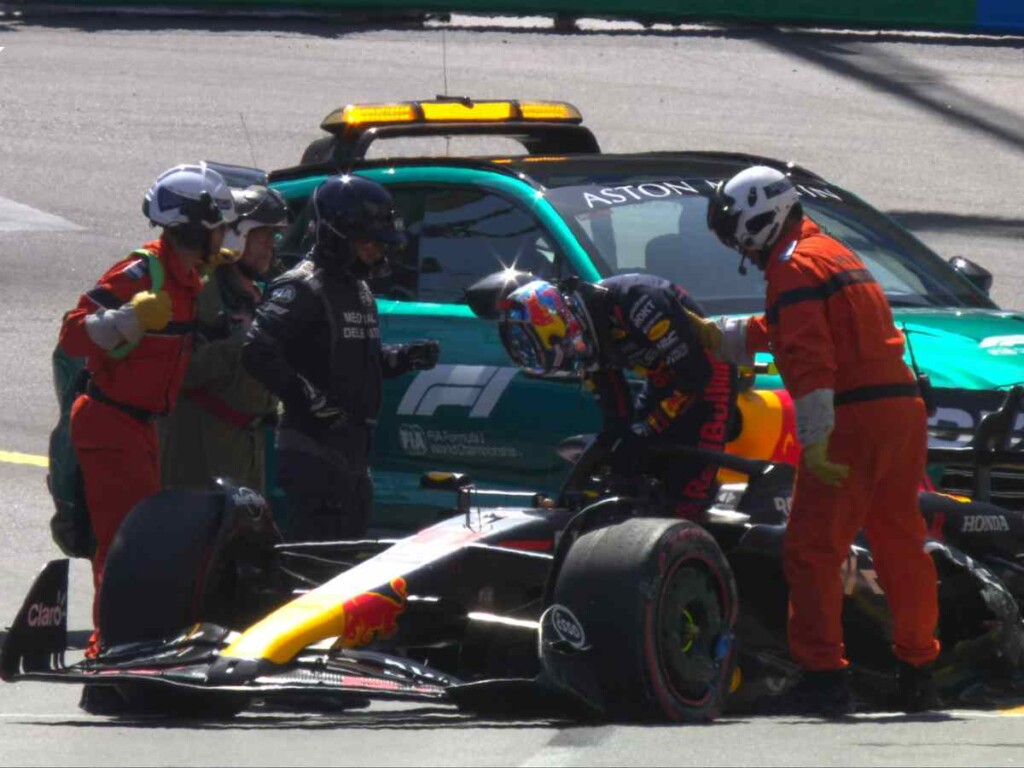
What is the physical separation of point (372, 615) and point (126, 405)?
1.52 metres

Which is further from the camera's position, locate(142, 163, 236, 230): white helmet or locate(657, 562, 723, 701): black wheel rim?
locate(142, 163, 236, 230): white helmet

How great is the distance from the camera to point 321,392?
7305 mm

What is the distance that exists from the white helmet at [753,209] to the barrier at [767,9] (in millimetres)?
15978

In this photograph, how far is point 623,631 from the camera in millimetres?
5758

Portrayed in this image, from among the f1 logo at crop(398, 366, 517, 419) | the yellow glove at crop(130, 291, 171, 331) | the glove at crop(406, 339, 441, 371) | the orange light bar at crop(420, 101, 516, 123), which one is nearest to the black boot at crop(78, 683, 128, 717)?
the yellow glove at crop(130, 291, 171, 331)

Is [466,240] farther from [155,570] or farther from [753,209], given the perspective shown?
[155,570]

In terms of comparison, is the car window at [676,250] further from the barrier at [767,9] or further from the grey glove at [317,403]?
the barrier at [767,9]

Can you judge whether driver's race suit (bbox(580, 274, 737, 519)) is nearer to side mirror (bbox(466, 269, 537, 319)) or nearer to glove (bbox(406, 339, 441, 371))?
side mirror (bbox(466, 269, 537, 319))

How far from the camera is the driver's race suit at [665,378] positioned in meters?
6.70

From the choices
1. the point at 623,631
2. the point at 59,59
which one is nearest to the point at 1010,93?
the point at 59,59

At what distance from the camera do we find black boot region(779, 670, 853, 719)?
645 centimetres

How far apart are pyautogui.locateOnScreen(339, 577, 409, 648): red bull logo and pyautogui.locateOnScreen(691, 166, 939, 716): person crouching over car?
120cm

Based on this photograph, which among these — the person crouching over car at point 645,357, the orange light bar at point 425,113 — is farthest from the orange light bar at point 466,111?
the person crouching over car at point 645,357

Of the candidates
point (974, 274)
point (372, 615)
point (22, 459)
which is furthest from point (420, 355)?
point (22, 459)
